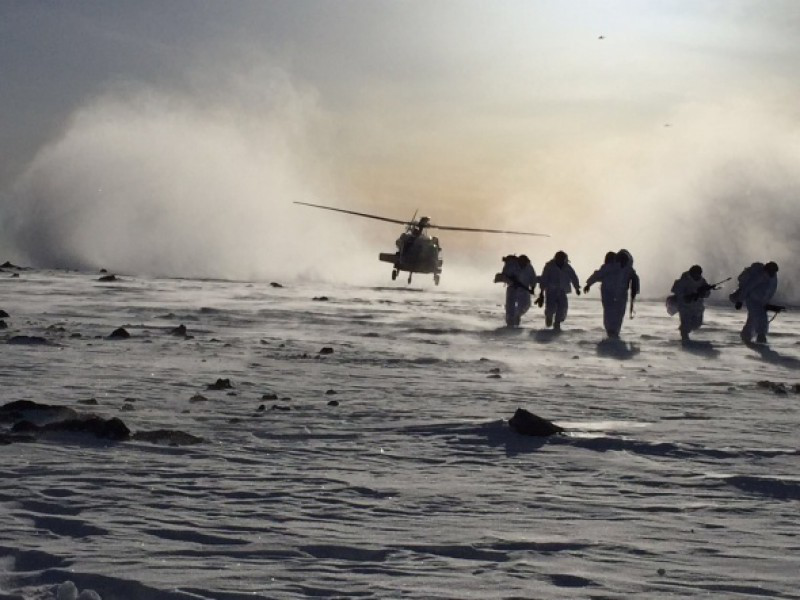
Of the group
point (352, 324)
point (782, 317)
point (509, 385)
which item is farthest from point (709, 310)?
point (509, 385)

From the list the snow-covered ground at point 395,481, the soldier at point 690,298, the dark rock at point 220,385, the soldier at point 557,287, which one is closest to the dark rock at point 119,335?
the snow-covered ground at point 395,481

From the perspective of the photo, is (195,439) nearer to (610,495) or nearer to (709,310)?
(610,495)

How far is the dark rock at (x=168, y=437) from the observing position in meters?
8.34

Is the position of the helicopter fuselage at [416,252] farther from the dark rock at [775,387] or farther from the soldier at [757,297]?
the dark rock at [775,387]

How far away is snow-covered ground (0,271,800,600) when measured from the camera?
5023mm

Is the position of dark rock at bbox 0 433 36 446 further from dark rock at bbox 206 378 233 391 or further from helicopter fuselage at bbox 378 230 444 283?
helicopter fuselage at bbox 378 230 444 283

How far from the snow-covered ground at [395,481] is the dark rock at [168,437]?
0.57 ft

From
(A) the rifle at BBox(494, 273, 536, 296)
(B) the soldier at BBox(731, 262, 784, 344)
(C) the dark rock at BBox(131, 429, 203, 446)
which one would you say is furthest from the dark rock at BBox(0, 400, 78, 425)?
(A) the rifle at BBox(494, 273, 536, 296)

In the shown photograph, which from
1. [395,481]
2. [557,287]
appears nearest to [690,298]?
[557,287]

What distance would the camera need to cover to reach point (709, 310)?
3747 cm

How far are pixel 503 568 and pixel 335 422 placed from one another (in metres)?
4.63

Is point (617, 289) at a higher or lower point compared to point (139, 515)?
higher

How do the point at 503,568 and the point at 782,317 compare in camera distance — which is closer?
the point at 503,568

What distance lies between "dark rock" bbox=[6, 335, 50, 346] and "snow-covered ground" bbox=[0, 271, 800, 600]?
22 centimetres
